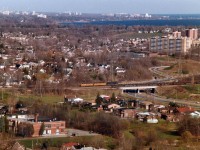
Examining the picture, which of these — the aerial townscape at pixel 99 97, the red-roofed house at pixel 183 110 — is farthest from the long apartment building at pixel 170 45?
the red-roofed house at pixel 183 110

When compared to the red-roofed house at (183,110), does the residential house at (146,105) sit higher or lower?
lower

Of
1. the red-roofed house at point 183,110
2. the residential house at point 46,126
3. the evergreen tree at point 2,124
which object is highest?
the evergreen tree at point 2,124

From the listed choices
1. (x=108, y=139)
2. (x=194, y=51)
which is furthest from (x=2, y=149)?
(x=194, y=51)

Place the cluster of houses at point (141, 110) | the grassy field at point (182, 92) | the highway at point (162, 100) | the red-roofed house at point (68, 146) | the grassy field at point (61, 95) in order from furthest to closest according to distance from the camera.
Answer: the grassy field at point (182, 92) < the highway at point (162, 100) < the grassy field at point (61, 95) < the cluster of houses at point (141, 110) < the red-roofed house at point (68, 146)

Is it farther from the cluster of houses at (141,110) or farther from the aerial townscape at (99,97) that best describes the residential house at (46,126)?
the cluster of houses at (141,110)

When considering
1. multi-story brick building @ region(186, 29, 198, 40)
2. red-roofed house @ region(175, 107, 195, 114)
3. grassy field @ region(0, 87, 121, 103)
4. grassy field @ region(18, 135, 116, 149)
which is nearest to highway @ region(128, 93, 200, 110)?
grassy field @ region(0, 87, 121, 103)

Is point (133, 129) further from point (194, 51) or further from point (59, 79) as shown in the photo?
point (194, 51)

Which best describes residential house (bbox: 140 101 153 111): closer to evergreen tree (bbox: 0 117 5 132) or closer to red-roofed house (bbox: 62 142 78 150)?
evergreen tree (bbox: 0 117 5 132)

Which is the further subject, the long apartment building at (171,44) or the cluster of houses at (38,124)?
the long apartment building at (171,44)
